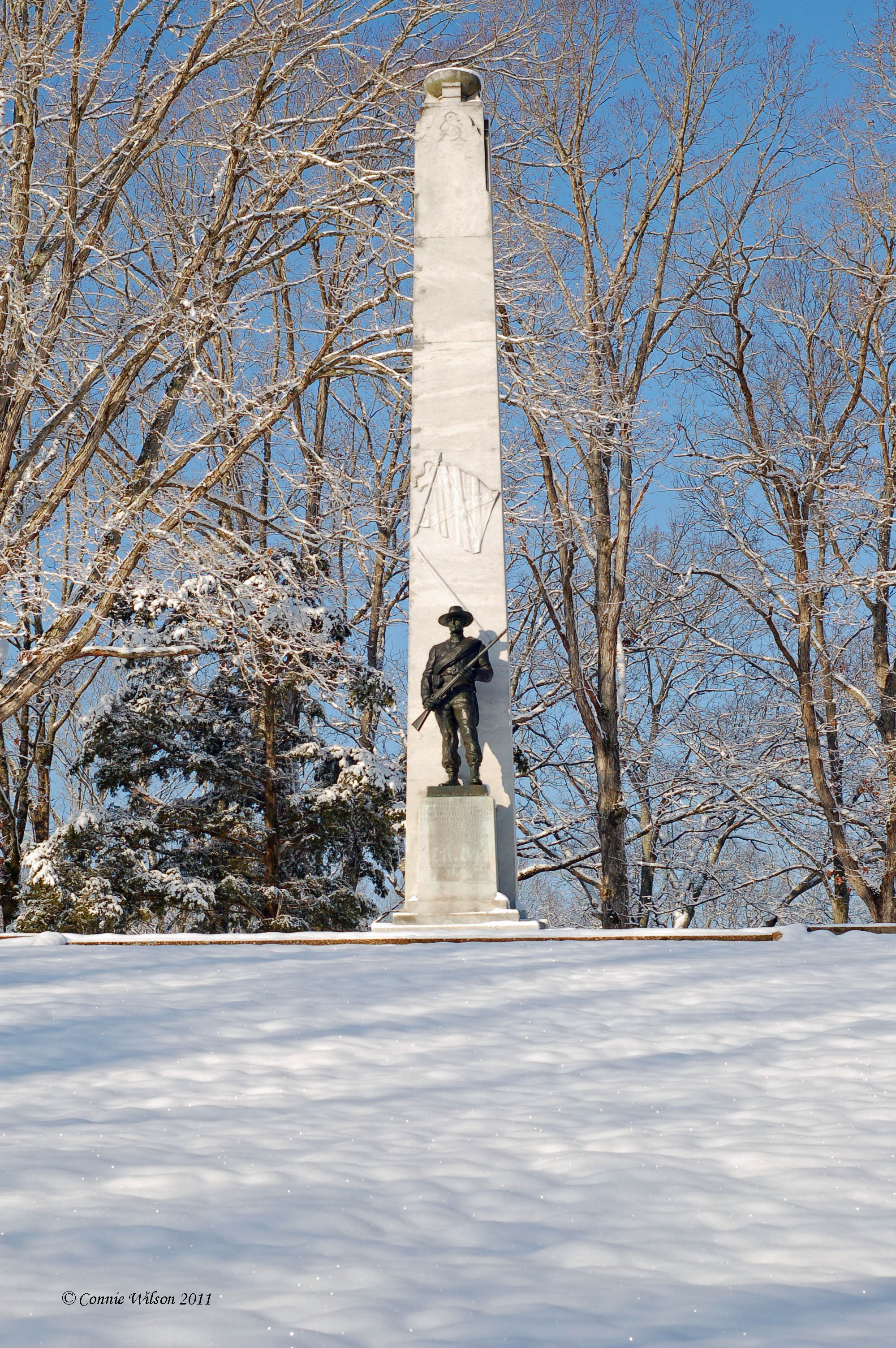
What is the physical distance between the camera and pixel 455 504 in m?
10.9

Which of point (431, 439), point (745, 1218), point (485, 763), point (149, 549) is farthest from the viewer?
point (149, 549)

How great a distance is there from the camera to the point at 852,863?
17047mm

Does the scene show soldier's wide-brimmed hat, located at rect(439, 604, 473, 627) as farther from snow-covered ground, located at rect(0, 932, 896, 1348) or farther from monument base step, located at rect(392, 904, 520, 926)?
snow-covered ground, located at rect(0, 932, 896, 1348)

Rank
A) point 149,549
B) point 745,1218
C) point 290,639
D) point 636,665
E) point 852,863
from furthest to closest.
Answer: point 636,665
point 852,863
point 290,639
point 149,549
point 745,1218

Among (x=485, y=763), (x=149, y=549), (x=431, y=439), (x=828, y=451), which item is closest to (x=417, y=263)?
(x=431, y=439)

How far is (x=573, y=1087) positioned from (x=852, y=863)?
14296mm

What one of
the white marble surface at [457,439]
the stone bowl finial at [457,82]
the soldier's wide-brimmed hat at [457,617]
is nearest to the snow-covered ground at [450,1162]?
the soldier's wide-brimmed hat at [457,617]

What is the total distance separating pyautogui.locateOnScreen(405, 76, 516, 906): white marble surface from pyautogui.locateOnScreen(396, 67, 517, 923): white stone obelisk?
0.04 feet

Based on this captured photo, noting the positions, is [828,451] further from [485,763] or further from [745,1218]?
[745,1218]

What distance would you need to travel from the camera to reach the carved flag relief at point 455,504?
35.6 ft

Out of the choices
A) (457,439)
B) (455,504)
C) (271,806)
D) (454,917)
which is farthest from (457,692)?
(271,806)

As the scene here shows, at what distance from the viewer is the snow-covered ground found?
7.07ft

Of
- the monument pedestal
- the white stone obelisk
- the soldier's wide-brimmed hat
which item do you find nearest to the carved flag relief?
the white stone obelisk

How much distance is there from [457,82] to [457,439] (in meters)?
3.92
